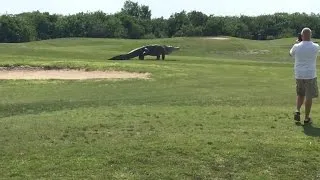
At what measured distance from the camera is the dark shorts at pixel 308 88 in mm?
12727

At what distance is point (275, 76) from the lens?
91.7 feet

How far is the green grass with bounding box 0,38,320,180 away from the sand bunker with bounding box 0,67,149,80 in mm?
4509

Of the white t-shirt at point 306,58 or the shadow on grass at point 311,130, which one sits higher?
the white t-shirt at point 306,58

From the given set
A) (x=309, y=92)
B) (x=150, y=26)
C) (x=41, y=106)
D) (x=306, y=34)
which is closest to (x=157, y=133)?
(x=309, y=92)

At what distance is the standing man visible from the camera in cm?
1270

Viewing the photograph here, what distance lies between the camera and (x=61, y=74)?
29.6m

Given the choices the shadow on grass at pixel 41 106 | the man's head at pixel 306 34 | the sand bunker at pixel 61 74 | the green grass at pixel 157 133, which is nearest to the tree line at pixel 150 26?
the sand bunker at pixel 61 74

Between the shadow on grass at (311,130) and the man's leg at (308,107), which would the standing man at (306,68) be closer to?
the man's leg at (308,107)

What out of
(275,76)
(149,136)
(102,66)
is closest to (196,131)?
(149,136)

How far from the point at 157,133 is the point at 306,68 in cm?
386

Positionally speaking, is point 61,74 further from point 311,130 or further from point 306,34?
point 311,130

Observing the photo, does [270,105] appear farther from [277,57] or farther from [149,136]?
[277,57]

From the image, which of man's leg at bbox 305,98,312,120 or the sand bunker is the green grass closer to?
man's leg at bbox 305,98,312,120

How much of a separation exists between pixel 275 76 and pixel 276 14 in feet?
361
